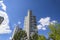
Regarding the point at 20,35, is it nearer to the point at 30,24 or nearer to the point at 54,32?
→ the point at 30,24

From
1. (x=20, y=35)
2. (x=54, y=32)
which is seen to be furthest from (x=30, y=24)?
(x=54, y=32)

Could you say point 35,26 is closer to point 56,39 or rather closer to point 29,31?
point 29,31

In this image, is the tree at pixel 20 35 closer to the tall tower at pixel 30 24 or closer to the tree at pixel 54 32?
the tall tower at pixel 30 24

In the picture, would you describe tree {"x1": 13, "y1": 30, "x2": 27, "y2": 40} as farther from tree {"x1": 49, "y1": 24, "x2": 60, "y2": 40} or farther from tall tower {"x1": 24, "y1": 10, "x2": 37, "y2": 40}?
tree {"x1": 49, "y1": 24, "x2": 60, "y2": 40}

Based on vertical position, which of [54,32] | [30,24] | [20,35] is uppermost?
[30,24]

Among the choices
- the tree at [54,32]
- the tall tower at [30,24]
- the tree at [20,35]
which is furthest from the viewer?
the tall tower at [30,24]

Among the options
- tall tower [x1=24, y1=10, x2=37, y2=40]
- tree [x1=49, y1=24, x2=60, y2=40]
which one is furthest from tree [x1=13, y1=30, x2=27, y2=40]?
tree [x1=49, y1=24, x2=60, y2=40]

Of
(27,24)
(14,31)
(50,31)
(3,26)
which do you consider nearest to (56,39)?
(50,31)

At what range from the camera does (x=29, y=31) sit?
43.1 feet

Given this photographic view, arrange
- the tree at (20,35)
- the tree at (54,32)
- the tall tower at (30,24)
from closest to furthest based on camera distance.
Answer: the tree at (54,32) < the tree at (20,35) < the tall tower at (30,24)

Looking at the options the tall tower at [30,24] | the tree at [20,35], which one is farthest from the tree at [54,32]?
the tall tower at [30,24]

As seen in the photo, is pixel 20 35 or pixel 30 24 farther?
pixel 30 24

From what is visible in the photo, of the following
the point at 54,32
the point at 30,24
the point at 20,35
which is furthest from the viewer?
the point at 30,24

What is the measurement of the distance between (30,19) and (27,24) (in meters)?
0.92
